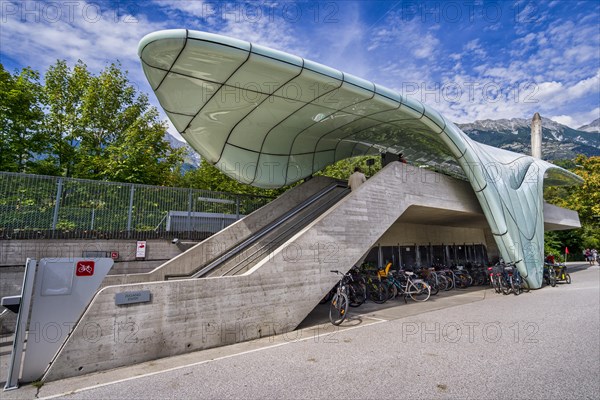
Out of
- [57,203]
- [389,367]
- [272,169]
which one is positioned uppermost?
[272,169]

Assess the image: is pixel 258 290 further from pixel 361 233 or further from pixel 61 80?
pixel 61 80

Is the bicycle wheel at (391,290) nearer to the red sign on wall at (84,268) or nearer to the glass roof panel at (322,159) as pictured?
the glass roof panel at (322,159)

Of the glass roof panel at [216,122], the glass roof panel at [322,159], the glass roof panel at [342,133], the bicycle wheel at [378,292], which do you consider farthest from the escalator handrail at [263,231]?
the bicycle wheel at [378,292]

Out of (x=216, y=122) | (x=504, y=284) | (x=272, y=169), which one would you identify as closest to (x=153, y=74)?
(x=216, y=122)

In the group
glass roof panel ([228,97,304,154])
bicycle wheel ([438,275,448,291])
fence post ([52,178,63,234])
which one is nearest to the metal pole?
fence post ([52,178,63,234])

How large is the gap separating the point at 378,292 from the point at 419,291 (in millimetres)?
1379

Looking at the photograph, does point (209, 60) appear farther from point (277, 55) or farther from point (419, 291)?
point (419, 291)

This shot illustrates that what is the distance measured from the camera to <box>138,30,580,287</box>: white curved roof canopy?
677cm

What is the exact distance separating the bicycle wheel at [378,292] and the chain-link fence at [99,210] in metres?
5.62

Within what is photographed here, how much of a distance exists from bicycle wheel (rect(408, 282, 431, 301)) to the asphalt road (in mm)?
3114

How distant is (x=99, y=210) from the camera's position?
9.10 metres

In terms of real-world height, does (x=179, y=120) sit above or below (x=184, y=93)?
below

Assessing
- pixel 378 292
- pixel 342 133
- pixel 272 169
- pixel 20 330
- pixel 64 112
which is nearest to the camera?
pixel 20 330

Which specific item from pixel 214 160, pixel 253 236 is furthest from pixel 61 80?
pixel 253 236
